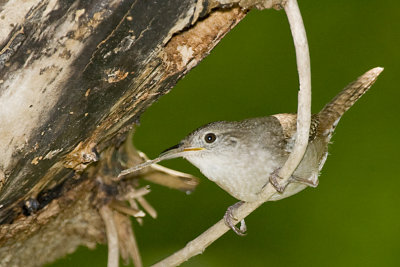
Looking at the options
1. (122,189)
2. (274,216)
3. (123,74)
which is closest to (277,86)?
(274,216)

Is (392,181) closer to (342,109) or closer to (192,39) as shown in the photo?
(342,109)

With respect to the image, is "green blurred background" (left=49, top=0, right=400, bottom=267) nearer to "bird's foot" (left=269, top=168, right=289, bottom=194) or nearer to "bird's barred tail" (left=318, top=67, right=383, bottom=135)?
"bird's barred tail" (left=318, top=67, right=383, bottom=135)

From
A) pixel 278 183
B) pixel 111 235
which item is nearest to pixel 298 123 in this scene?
pixel 278 183

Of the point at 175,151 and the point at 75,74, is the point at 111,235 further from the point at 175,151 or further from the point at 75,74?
the point at 75,74

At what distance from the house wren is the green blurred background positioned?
1.17 feet

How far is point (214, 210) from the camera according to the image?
10.0ft

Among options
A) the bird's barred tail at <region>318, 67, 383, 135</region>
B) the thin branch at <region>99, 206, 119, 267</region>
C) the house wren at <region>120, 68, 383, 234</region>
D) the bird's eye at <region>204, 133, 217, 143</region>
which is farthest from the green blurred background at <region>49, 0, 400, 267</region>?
the bird's eye at <region>204, 133, 217, 143</region>

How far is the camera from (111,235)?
101 inches

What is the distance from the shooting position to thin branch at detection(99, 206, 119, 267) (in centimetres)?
249

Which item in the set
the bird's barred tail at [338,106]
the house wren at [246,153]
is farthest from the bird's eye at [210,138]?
the bird's barred tail at [338,106]

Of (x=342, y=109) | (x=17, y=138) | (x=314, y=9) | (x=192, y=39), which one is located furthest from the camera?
(x=314, y=9)

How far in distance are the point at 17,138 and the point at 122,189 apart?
0.99m

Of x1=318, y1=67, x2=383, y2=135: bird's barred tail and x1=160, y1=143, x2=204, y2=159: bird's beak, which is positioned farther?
x1=318, y1=67, x2=383, y2=135: bird's barred tail

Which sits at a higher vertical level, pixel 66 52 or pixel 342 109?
pixel 66 52
